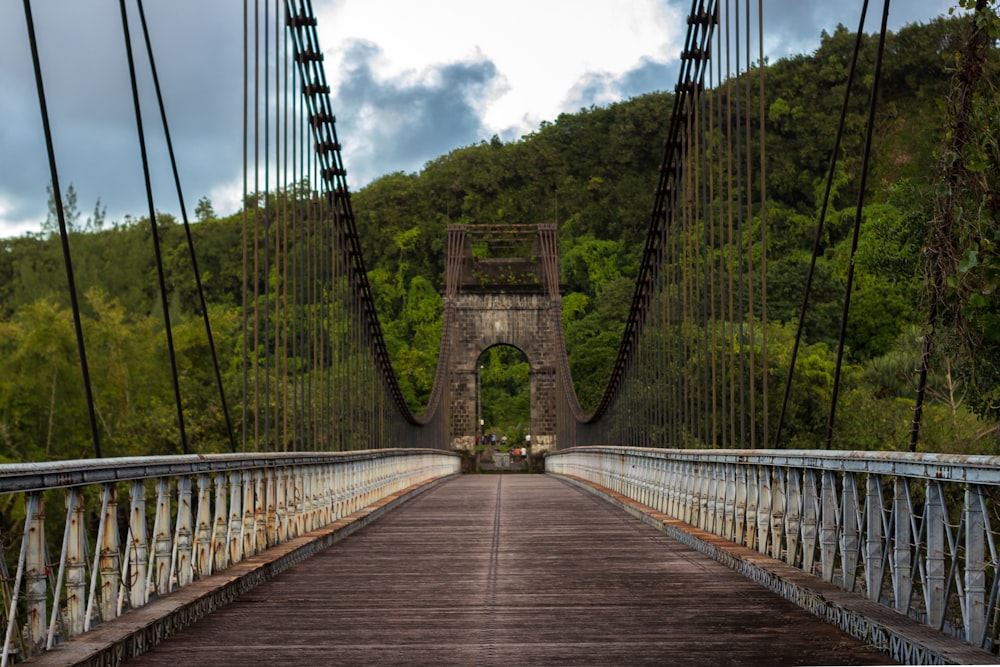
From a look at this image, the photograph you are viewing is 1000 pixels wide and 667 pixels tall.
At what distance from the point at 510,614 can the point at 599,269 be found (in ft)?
228

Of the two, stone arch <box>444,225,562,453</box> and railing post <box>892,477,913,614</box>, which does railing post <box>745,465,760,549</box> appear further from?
stone arch <box>444,225,562,453</box>

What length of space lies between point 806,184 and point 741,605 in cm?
6293

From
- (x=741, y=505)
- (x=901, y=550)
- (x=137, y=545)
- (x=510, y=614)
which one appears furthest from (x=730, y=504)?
(x=137, y=545)

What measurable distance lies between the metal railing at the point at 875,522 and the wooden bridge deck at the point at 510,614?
12.5 inches

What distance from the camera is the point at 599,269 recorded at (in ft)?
247

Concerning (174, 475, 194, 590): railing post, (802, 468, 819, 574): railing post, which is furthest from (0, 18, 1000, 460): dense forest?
(174, 475, 194, 590): railing post

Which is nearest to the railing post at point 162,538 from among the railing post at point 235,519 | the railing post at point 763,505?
the railing post at point 235,519

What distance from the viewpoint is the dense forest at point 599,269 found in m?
12.8

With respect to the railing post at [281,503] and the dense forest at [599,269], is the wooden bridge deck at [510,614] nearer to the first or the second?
the railing post at [281,503]

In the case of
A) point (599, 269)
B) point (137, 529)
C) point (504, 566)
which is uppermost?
point (599, 269)

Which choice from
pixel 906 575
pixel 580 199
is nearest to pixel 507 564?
pixel 906 575

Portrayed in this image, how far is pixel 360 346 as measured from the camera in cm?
2180

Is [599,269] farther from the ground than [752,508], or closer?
farther from the ground

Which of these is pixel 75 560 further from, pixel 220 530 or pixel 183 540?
pixel 220 530
